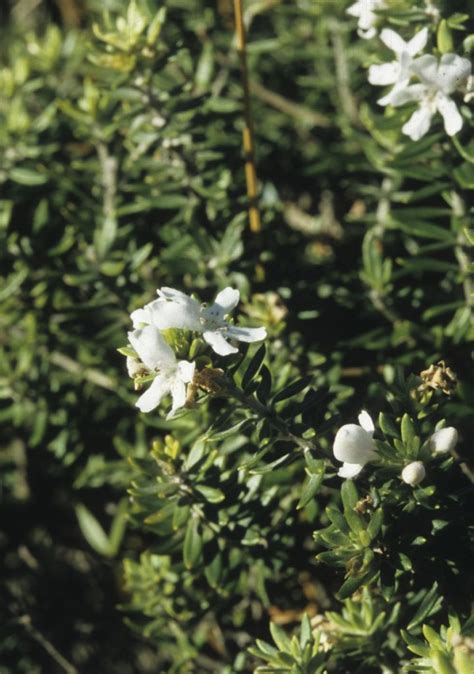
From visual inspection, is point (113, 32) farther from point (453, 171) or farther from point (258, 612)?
point (258, 612)

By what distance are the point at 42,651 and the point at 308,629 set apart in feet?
5.60

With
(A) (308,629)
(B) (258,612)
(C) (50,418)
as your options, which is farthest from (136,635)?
(A) (308,629)

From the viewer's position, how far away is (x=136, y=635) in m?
3.27

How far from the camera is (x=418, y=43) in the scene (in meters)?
2.38

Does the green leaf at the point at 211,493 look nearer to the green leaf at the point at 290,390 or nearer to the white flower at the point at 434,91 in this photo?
the green leaf at the point at 290,390

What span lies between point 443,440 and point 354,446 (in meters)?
0.26

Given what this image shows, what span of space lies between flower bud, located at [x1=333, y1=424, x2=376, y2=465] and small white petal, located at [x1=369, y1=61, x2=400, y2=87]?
4.04 ft

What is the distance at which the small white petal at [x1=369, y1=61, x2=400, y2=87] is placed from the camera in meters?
2.47

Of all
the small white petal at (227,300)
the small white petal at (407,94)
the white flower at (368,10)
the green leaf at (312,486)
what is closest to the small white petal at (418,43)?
the small white petal at (407,94)

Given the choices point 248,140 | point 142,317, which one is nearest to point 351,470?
point 142,317

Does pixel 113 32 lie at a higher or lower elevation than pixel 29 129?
higher

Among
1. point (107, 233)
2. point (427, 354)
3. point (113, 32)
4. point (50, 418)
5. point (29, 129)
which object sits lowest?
point (50, 418)

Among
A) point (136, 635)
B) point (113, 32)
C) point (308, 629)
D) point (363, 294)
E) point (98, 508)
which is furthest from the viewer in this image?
point (98, 508)

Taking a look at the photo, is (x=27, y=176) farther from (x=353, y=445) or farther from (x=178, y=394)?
(x=353, y=445)
